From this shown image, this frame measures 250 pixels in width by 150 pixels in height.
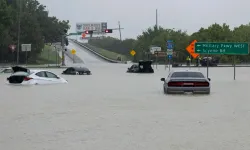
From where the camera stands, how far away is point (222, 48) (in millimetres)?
43938

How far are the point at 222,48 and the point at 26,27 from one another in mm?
63634

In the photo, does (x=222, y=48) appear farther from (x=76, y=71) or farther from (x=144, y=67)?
(x=76, y=71)

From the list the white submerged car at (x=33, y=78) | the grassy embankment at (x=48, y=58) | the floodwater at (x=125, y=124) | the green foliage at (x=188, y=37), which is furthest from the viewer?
the green foliage at (x=188, y=37)

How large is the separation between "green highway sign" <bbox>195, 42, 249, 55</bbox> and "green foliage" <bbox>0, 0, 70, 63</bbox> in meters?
43.5

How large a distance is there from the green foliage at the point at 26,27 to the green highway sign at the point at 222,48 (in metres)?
43.5

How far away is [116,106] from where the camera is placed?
19109mm

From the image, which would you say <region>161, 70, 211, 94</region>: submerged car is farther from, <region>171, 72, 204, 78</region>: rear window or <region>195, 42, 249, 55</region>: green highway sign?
<region>195, 42, 249, 55</region>: green highway sign

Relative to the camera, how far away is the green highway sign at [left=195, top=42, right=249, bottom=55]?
43438 mm

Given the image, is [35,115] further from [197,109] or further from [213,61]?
[213,61]

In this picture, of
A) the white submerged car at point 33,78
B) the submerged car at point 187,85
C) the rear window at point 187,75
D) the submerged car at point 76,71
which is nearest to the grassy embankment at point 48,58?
the submerged car at point 76,71

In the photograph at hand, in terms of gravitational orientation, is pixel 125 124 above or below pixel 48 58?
below

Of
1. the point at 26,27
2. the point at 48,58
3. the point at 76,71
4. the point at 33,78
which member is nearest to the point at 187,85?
the point at 33,78

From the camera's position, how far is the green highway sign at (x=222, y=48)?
43438 millimetres

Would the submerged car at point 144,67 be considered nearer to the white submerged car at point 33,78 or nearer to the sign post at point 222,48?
the sign post at point 222,48
